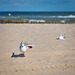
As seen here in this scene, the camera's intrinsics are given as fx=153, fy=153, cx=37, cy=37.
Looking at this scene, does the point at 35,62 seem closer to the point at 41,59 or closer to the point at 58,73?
the point at 41,59

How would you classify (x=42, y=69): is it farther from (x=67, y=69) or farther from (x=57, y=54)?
(x=57, y=54)

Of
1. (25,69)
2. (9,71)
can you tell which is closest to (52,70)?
(25,69)

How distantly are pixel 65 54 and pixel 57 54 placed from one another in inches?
15.7

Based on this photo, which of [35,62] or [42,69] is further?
[35,62]

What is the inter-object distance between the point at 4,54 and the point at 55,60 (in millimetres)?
2531

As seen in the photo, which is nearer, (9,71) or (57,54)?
(9,71)

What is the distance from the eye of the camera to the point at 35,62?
6.24 metres

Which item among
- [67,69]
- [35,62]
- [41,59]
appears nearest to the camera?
[67,69]

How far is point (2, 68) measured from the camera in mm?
5590

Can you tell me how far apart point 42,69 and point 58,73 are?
63 cm

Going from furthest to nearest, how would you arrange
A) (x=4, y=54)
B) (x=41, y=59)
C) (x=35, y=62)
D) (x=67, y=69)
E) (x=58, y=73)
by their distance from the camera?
(x=4, y=54)
(x=41, y=59)
(x=35, y=62)
(x=67, y=69)
(x=58, y=73)

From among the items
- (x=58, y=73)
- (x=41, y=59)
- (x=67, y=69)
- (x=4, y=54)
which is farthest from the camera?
(x=4, y=54)

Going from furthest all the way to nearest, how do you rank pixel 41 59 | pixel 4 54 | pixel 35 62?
pixel 4 54, pixel 41 59, pixel 35 62

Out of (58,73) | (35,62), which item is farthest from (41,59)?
(58,73)
